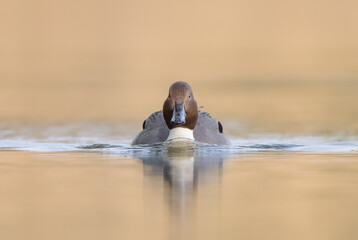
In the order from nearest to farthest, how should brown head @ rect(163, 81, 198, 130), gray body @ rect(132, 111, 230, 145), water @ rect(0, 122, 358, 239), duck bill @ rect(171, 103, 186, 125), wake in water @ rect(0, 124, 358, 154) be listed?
water @ rect(0, 122, 358, 239)
duck bill @ rect(171, 103, 186, 125)
brown head @ rect(163, 81, 198, 130)
wake in water @ rect(0, 124, 358, 154)
gray body @ rect(132, 111, 230, 145)

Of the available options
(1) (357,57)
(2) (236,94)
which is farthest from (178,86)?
(1) (357,57)

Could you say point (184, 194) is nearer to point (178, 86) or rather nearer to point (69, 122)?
point (178, 86)

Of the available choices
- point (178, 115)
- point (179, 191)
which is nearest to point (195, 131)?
point (178, 115)

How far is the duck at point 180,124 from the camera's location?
51.6 ft

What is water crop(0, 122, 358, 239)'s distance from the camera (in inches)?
337

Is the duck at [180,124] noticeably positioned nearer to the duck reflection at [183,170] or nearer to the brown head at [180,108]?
the brown head at [180,108]

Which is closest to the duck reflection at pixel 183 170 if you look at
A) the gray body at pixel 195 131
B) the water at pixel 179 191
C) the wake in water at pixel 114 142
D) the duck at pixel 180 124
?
the water at pixel 179 191

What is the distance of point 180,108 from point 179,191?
17.1 feet

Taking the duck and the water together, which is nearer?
the water

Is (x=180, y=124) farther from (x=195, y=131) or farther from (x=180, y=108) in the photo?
(x=195, y=131)

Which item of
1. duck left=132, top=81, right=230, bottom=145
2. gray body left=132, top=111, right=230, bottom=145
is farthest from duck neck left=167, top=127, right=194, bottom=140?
gray body left=132, top=111, right=230, bottom=145

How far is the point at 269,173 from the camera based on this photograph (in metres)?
12.2

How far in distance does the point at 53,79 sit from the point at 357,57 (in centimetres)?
1515

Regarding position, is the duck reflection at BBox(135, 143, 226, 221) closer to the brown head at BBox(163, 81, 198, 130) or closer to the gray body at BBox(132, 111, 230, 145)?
the brown head at BBox(163, 81, 198, 130)
